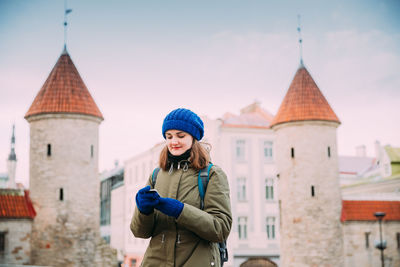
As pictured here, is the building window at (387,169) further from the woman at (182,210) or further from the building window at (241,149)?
the woman at (182,210)

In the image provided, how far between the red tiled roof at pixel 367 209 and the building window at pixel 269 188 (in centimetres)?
766

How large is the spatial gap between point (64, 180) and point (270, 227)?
44.2 ft

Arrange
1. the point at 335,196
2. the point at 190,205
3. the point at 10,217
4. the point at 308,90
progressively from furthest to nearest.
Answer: the point at 308,90
the point at 335,196
the point at 10,217
the point at 190,205

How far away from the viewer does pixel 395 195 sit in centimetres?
2480

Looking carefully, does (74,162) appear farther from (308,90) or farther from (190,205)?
(190,205)

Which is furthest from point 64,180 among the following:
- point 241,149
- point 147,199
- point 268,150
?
point 147,199

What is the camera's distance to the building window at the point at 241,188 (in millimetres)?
29678

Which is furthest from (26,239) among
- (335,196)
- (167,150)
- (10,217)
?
(167,150)

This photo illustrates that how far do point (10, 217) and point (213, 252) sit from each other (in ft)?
63.1

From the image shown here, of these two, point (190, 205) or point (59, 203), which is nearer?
point (190, 205)

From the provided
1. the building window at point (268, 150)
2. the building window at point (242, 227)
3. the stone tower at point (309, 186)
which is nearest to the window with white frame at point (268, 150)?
the building window at point (268, 150)

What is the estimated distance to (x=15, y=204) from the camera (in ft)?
68.0

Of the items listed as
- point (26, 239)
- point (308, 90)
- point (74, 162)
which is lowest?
point (26, 239)

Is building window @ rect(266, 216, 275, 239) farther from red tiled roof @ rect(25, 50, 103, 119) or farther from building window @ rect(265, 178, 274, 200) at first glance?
red tiled roof @ rect(25, 50, 103, 119)
